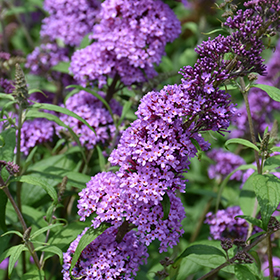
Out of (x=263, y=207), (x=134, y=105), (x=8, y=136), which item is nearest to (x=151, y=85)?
(x=134, y=105)

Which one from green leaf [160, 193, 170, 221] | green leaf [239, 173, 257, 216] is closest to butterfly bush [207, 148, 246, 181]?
green leaf [239, 173, 257, 216]

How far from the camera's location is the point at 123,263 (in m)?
2.62

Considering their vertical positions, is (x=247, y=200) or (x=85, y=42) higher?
(x=85, y=42)

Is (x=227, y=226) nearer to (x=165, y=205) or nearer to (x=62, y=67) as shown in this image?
(x=165, y=205)

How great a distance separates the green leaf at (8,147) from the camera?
3004 mm

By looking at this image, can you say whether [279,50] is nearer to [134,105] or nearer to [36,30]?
[134,105]

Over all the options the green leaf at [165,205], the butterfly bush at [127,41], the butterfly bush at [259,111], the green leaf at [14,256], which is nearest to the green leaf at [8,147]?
the green leaf at [14,256]

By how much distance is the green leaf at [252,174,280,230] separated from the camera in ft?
8.27

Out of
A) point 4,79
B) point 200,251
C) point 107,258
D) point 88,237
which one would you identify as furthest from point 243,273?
point 4,79

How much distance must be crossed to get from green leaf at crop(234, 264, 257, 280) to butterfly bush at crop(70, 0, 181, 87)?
2.21 m

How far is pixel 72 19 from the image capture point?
4848 millimetres

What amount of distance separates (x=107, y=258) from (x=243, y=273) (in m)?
1.06

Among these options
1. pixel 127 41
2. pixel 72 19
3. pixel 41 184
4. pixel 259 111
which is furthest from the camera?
pixel 259 111

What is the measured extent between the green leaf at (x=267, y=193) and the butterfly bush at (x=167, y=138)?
0.55 m
